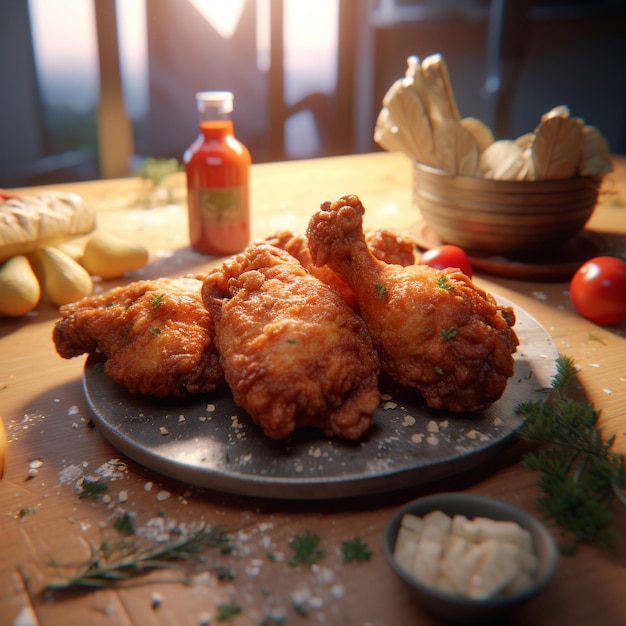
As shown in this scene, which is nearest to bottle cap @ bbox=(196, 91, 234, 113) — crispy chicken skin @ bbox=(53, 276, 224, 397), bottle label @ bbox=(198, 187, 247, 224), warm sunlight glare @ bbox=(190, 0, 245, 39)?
bottle label @ bbox=(198, 187, 247, 224)

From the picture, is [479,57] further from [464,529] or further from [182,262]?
[464,529]

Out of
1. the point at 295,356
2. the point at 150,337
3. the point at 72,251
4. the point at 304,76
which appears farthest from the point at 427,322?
the point at 304,76

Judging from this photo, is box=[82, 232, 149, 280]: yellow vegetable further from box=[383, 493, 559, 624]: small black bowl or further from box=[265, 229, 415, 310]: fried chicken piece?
box=[383, 493, 559, 624]: small black bowl

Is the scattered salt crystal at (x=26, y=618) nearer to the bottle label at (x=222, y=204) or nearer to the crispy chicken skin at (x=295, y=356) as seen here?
the crispy chicken skin at (x=295, y=356)

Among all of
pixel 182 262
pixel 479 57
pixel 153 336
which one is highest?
pixel 479 57

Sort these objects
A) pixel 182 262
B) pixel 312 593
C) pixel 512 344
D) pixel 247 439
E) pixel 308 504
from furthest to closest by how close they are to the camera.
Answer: pixel 182 262
pixel 512 344
pixel 247 439
pixel 308 504
pixel 312 593

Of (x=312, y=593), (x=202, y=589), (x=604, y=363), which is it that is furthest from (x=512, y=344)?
(x=202, y=589)
